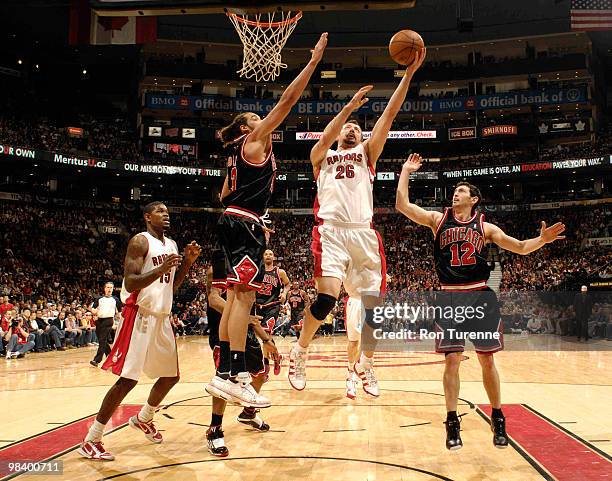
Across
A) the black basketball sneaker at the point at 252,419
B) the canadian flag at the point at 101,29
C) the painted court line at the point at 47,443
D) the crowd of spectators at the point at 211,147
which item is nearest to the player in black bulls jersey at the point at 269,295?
the painted court line at the point at 47,443

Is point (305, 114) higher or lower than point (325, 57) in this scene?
lower

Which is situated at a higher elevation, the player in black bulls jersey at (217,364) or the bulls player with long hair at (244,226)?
the bulls player with long hair at (244,226)

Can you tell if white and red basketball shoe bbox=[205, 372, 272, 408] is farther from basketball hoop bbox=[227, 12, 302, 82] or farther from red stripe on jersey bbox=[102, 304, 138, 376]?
basketball hoop bbox=[227, 12, 302, 82]

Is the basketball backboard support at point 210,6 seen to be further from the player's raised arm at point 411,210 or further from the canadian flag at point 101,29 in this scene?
the canadian flag at point 101,29

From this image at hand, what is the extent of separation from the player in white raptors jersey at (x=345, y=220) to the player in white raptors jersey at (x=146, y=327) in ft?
4.97

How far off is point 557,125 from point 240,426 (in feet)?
116

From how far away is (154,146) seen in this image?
121 feet

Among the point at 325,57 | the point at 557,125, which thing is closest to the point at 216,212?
the point at 325,57

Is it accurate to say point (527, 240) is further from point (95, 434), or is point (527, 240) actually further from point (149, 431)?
point (95, 434)

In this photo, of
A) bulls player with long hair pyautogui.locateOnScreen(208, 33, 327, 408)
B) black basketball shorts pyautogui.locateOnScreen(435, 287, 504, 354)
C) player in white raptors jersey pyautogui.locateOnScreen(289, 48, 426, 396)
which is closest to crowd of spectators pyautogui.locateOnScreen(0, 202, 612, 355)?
player in white raptors jersey pyautogui.locateOnScreen(289, 48, 426, 396)

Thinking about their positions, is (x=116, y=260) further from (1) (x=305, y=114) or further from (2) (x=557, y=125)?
(2) (x=557, y=125)

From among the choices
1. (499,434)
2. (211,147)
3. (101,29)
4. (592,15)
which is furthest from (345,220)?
(211,147)

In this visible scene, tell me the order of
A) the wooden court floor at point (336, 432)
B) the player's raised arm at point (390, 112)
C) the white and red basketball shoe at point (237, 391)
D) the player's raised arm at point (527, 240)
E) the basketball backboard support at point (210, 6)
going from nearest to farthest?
the wooden court floor at point (336, 432), the white and red basketball shoe at point (237, 391), the player's raised arm at point (527, 240), the player's raised arm at point (390, 112), the basketball backboard support at point (210, 6)

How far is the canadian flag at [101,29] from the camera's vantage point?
15609mm
